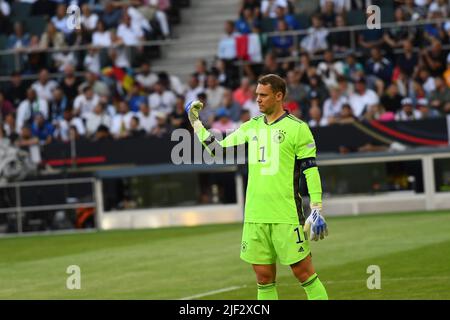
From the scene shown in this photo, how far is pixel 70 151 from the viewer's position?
28.0 metres

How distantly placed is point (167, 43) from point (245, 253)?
21147 mm

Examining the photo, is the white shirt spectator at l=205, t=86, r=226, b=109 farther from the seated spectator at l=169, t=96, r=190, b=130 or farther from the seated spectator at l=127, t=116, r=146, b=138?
the seated spectator at l=127, t=116, r=146, b=138

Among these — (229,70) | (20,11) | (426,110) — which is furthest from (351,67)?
(20,11)

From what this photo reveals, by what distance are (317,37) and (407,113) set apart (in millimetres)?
4040

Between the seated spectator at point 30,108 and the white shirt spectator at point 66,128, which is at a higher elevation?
the seated spectator at point 30,108

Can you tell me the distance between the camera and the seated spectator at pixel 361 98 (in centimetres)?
2730

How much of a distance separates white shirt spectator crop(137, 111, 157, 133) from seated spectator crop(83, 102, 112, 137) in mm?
727

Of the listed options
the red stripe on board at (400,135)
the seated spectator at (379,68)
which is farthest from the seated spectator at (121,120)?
the red stripe on board at (400,135)

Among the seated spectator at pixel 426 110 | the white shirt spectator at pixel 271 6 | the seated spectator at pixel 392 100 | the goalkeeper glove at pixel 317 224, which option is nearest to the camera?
the goalkeeper glove at pixel 317 224

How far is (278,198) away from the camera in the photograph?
11.2 m

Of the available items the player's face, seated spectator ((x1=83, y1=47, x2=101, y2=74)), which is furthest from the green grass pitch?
seated spectator ((x1=83, y1=47, x2=101, y2=74))

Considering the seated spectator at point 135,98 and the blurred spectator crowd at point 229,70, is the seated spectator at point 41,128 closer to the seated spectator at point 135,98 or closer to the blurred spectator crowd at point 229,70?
the blurred spectator crowd at point 229,70

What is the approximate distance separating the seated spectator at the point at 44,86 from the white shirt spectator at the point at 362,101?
7.80m
